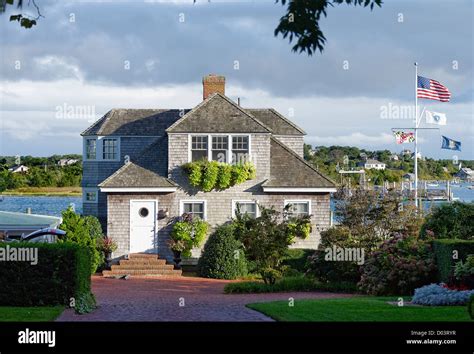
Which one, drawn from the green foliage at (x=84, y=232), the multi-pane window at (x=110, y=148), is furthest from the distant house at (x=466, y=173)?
the green foliage at (x=84, y=232)

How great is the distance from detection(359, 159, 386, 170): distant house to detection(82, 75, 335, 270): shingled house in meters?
26.5

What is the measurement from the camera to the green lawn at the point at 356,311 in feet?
52.4

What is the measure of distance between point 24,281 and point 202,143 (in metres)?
14.1

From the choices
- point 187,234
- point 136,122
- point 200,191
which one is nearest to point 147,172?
point 200,191

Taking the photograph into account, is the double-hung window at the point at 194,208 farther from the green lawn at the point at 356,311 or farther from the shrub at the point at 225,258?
the green lawn at the point at 356,311

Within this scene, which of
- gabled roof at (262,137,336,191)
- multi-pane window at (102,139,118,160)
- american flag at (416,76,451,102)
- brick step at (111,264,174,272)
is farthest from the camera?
american flag at (416,76,451,102)

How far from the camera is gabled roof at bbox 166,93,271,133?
32.3 metres

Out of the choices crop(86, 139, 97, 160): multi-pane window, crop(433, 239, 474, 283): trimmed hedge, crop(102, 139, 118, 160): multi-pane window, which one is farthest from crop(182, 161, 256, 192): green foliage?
crop(433, 239, 474, 283): trimmed hedge

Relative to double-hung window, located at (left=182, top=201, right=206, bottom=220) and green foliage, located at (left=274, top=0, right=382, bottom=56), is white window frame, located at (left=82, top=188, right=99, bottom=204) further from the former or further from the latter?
green foliage, located at (left=274, top=0, right=382, bottom=56)

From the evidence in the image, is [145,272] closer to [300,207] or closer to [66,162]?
[300,207]

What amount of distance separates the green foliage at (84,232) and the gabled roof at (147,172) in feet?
5.49

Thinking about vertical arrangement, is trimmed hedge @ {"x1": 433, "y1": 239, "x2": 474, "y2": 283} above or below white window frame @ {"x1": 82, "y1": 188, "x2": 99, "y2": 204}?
below

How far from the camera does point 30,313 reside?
57.8 ft
